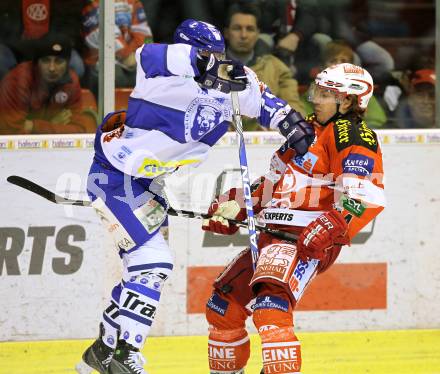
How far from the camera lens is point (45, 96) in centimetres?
624

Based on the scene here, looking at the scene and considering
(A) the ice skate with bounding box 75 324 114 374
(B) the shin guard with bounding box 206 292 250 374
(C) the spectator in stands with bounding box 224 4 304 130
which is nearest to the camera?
(B) the shin guard with bounding box 206 292 250 374

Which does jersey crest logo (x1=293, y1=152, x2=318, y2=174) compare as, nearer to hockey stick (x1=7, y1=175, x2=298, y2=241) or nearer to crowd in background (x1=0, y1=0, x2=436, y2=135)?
hockey stick (x1=7, y1=175, x2=298, y2=241)

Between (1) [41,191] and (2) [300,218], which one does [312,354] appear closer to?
(2) [300,218]

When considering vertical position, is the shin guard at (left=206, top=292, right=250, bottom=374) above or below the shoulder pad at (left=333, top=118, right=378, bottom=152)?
below

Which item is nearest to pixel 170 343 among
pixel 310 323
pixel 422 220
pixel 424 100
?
pixel 310 323

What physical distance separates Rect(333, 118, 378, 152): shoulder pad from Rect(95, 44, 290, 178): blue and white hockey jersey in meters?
0.25

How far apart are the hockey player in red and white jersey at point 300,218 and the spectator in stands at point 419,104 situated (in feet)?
5.43

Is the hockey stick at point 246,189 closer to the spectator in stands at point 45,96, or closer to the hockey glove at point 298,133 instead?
the hockey glove at point 298,133

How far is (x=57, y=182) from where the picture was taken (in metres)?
6.15

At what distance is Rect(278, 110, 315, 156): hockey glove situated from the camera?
188 inches

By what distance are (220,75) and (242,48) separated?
5.87 ft

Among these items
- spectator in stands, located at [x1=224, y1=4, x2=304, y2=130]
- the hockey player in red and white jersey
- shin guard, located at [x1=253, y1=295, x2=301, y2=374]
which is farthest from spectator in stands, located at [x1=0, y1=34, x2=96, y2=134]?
shin guard, located at [x1=253, y1=295, x2=301, y2=374]

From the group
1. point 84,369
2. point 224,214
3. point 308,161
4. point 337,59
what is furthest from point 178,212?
point 337,59

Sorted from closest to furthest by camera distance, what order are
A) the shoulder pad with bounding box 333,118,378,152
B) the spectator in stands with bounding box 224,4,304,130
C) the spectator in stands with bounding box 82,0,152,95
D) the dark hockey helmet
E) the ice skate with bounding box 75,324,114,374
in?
the shoulder pad with bounding box 333,118,378,152 → the dark hockey helmet → the ice skate with bounding box 75,324,114,374 → the spectator in stands with bounding box 82,0,152,95 → the spectator in stands with bounding box 224,4,304,130
